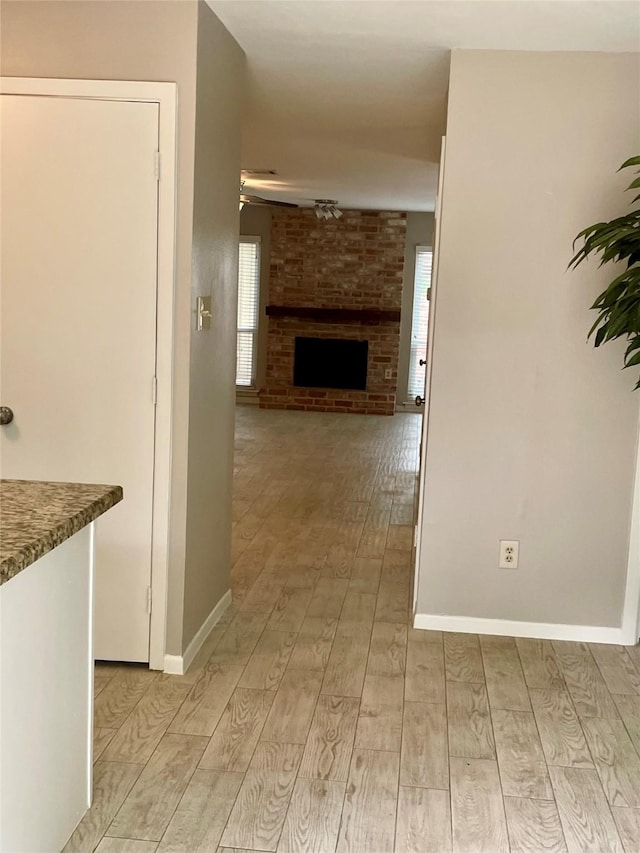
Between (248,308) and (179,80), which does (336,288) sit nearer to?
(248,308)

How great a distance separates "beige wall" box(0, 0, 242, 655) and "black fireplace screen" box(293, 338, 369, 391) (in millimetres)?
7076

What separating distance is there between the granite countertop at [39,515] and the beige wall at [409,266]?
8.60m

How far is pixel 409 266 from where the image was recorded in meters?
10.3

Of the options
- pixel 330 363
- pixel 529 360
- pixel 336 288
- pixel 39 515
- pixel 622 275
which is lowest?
pixel 330 363

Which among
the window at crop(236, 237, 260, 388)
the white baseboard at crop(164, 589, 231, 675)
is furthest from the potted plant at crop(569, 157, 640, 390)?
the window at crop(236, 237, 260, 388)

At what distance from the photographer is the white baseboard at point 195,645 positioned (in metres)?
3.01

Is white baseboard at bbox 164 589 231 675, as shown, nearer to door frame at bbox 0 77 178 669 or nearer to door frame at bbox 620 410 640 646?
door frame at bbox 0 77 178 669

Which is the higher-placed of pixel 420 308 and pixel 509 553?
pixel 420 308

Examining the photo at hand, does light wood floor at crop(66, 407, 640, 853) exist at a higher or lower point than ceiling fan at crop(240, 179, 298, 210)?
lower

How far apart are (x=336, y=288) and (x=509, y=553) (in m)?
7.00

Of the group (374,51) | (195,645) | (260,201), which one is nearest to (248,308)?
(260,201)

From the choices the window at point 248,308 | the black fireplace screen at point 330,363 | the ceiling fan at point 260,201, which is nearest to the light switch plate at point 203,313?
the ceiling fan at point 260,201

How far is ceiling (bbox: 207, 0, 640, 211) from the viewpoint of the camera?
9.16ft

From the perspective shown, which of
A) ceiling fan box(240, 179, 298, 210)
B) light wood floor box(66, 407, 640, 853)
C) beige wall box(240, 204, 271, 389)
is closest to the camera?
light wood floor box(66, 407, 640, 853)
